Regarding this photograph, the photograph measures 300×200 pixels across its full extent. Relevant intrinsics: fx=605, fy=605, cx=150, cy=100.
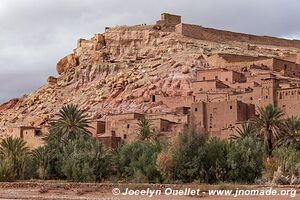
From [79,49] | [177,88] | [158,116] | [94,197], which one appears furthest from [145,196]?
[79,49]

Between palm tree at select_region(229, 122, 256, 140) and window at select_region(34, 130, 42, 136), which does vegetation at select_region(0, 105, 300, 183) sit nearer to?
palm tree at select_region(229, 122, 256, 140)

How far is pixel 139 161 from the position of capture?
29562 mm

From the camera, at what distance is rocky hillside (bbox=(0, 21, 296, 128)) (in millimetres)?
54375

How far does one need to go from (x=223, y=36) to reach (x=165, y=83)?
1689 centimetres

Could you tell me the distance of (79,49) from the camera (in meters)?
71.4

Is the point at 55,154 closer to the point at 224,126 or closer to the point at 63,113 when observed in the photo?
the point at 63,113

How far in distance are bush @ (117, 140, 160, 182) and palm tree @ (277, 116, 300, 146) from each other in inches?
317

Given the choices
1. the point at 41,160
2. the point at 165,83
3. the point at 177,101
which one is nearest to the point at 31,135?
the point at 177,101

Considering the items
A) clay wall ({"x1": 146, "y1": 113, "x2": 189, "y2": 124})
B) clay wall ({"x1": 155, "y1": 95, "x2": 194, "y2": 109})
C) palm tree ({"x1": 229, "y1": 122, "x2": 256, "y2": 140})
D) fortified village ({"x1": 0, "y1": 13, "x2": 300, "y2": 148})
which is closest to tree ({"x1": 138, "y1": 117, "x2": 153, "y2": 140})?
fortified village ({"x1": 0, "y1": 13, "x2": 300, "y2": 148})

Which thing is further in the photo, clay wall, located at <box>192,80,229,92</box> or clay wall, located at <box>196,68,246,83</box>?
clay wall, located at <box>196,68,246,83</box>

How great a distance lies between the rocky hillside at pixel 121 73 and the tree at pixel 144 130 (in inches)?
245

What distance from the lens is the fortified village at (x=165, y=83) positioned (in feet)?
141

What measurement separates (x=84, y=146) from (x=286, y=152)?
10.6 meters

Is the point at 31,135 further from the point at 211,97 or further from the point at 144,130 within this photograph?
the point at 211,97
